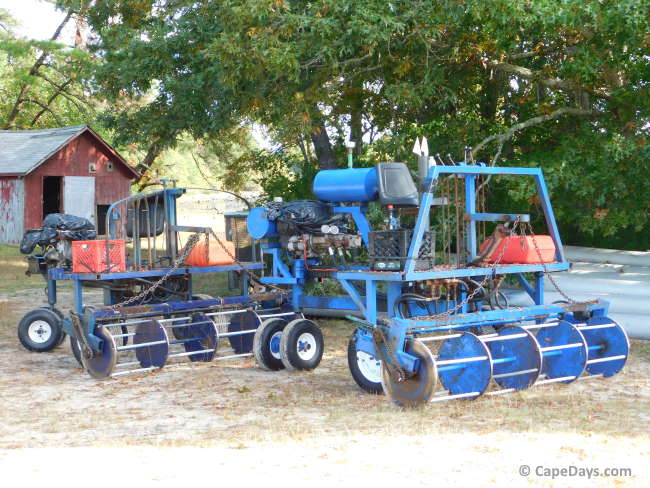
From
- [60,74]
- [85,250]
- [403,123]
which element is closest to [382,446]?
[85,250]

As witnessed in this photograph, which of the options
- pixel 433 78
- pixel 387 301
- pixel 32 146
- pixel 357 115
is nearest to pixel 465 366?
pixel 387 301

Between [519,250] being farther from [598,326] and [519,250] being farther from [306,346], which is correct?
[306,346]

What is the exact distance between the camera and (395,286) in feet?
30.3

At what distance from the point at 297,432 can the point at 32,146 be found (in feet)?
93.4

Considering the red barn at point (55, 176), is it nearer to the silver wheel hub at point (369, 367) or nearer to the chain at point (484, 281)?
the silver wheel hub at point (369, 367)

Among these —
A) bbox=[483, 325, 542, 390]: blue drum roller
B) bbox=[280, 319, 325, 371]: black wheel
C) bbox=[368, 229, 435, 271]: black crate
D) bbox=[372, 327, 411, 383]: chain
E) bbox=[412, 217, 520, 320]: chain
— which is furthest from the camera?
Result: bbox=[280, 319, 325, 371]: black wheel

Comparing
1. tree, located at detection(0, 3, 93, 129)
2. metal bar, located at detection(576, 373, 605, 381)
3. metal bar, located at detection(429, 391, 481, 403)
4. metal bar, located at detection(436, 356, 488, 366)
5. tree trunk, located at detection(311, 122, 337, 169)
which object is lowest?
metal bar, located at detection(576, 373, 605, 381)

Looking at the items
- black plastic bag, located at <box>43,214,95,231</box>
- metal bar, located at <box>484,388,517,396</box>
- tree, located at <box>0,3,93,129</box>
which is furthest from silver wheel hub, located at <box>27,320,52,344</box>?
tree, located at <box>0,3,93,129</box>

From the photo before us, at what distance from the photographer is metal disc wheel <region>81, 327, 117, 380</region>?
33.1ft

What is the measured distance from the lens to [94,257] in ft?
35.9

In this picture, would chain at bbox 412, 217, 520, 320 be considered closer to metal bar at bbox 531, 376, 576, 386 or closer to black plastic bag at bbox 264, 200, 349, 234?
metal bar at bbox 531, 376, 576, 386

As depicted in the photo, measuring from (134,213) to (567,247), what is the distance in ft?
22.4

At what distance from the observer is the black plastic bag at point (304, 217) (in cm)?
1040

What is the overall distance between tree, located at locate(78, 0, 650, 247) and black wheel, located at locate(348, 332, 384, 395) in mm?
4715
